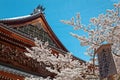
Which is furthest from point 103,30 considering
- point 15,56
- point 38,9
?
point 38,9

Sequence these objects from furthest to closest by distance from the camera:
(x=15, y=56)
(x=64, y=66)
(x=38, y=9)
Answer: (x=38, y=9) < (x=15, y=56) < (x=64, y=66)

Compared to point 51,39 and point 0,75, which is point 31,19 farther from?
point 0,75

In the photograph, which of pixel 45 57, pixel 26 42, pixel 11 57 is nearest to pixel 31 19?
pixel 26 42

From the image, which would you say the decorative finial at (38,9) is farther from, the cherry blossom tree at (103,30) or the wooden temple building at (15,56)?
the cherry blossom tree at (103,30)

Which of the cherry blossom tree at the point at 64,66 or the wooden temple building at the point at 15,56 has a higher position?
the wooden temple building at the point at 15,56

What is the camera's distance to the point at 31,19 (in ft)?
35.2

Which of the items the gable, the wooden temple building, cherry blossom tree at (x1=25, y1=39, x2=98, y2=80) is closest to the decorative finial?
the gable

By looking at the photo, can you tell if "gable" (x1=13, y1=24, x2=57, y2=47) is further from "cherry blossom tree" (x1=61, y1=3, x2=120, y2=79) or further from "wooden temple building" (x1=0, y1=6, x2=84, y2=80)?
"cherry blossom tree" (x1=61, y1=3, x2=120, y2=79)

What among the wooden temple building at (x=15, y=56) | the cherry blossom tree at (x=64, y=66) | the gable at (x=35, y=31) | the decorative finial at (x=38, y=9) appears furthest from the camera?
the decorative finial at (x=38, y=9)

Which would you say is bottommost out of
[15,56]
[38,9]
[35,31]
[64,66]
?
[64,66]

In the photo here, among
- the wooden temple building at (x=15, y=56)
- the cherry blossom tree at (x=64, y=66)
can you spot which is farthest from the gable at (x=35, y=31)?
the cherry blossom tree at (x=64, y=66)

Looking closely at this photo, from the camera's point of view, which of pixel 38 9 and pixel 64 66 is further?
pixel 38 9

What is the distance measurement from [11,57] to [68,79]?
3.45 metres

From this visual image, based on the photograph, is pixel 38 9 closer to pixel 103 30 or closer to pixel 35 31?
pixel 35 31
